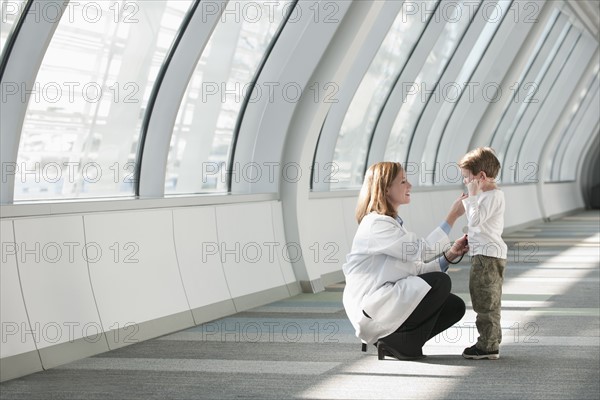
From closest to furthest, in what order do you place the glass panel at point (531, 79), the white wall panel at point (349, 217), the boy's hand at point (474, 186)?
the boy's hand at point (474, 186) → the white wall panel at point (349, 217) → the glass panel at point (531, 79)

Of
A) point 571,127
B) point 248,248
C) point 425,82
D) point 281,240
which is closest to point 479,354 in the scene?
point 248,248

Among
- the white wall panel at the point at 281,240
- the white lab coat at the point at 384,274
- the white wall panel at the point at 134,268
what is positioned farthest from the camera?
the white wall panel at the point at 281,240

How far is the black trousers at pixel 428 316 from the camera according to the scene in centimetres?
771

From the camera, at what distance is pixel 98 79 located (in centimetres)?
969

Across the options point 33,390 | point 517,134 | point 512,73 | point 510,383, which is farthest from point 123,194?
point 517,134

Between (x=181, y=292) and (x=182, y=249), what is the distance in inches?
18.2

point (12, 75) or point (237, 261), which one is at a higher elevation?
point (12, 75)

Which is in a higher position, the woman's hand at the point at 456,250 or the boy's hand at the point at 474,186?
the boy's hand at the point at 474,186

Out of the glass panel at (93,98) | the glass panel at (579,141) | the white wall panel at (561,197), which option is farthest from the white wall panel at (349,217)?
the glass panel at (579,141)

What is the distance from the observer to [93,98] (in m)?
9.70

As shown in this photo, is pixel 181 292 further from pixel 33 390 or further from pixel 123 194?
pixel 33 390

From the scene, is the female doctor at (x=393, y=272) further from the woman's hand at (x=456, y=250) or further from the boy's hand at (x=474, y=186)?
the boy's hand at (x=474, y=186)

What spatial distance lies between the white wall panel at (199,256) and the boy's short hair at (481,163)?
3218mm

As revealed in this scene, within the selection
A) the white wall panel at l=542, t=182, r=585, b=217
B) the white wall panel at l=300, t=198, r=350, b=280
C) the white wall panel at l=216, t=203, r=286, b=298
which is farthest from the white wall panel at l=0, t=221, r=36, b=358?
the white wall panel at l=542, t=182, r=585, b=217
